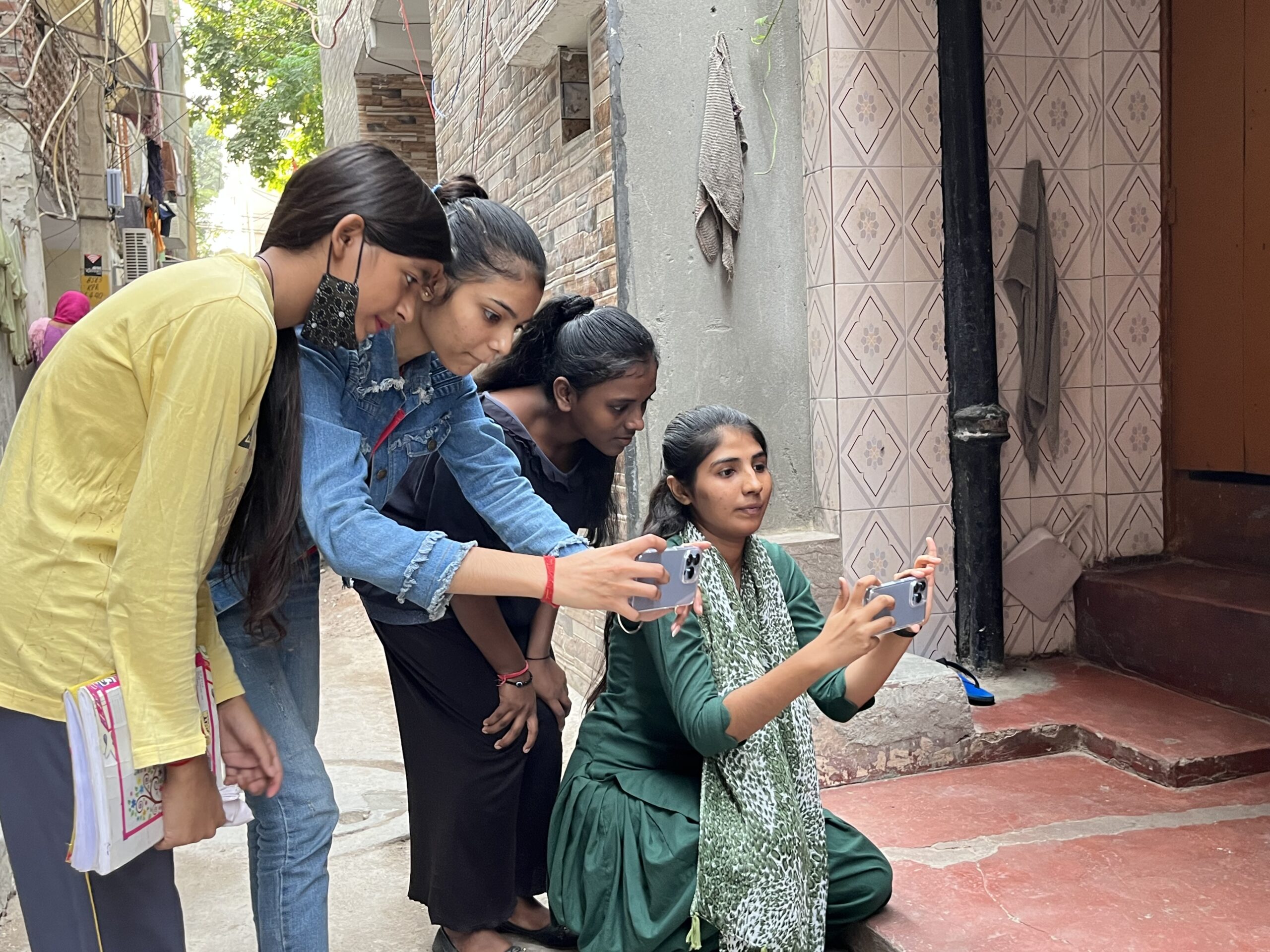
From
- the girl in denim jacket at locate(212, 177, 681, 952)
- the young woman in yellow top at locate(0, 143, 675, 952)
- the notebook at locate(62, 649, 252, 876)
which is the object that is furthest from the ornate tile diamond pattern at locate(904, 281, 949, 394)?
the notebook at locate(62, 649, 252, 876)

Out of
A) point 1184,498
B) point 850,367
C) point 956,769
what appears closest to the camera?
point 956,769

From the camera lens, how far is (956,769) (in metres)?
3.71

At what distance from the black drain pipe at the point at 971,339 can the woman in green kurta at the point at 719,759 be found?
1688mm

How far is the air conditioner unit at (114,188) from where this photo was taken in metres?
10.4

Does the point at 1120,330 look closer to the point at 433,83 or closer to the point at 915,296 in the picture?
the point at 915,296

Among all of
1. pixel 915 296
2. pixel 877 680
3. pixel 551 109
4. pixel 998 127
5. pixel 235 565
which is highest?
pixel 551 109

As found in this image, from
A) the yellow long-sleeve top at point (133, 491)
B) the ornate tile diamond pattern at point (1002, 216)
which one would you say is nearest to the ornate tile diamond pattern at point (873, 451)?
the ornate tile diamond pattern at point (1002, 216)

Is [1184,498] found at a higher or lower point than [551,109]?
lower

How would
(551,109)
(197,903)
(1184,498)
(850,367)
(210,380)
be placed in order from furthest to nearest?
(551,109) → (1184,498) → (850,367) → (197,903) → (210,380)

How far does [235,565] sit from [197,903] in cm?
177

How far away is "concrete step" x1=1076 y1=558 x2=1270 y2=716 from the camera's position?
3.75 meters

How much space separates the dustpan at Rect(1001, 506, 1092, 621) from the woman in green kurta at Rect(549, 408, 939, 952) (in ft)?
6.30

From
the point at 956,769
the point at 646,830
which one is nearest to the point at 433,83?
the point at 956,769

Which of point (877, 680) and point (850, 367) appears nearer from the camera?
point (877, 680)
